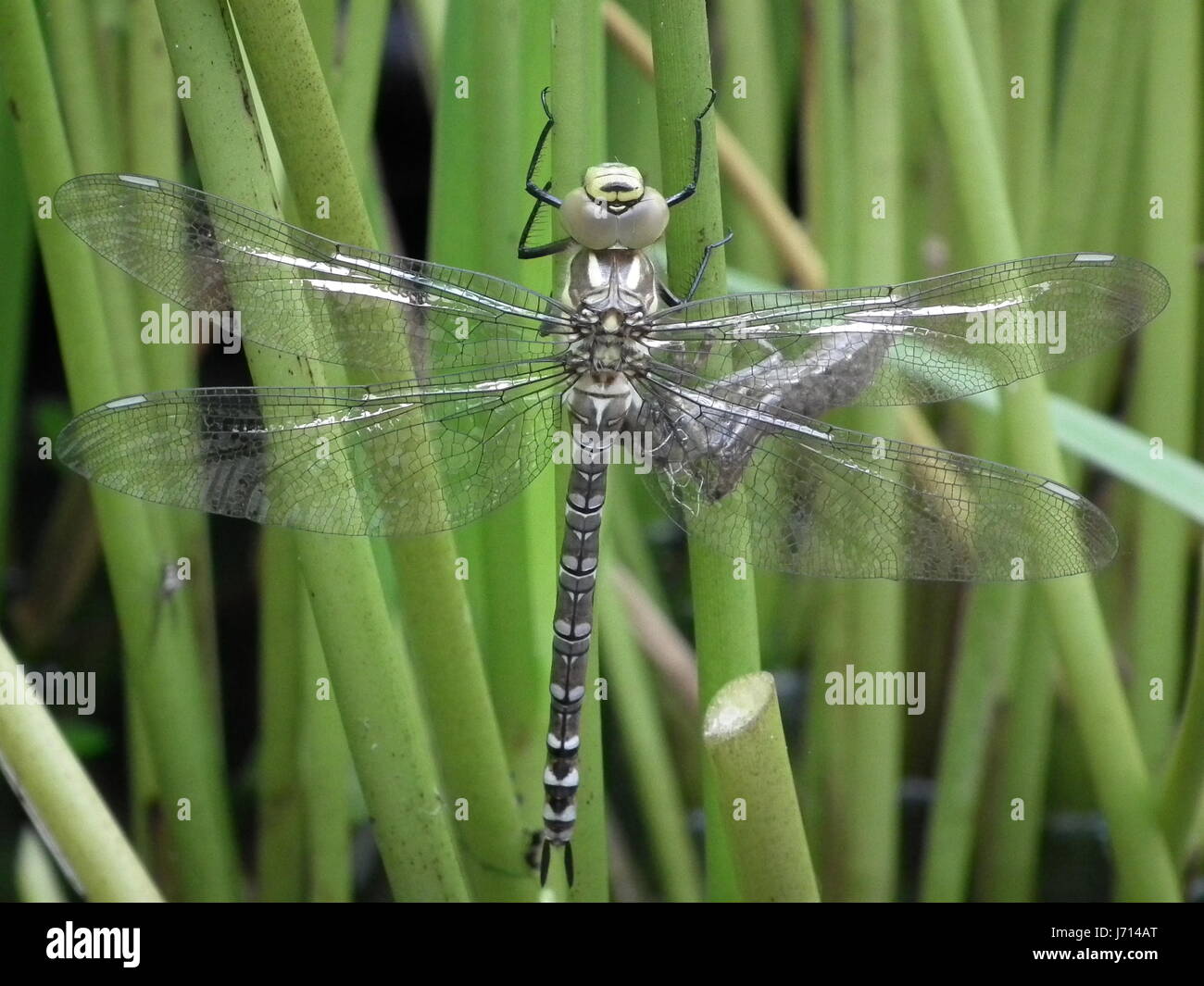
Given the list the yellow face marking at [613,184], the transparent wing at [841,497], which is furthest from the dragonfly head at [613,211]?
the transparent wing at [841,497]

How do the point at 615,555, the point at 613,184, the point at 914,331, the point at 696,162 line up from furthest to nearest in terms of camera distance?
the point at 615,555
the point at 914,331
the point at 613,184
the point at 696,162

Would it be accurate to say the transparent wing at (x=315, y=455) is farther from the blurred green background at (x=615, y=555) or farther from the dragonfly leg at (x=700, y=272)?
the dragonfly leg at (x=700, y=272)

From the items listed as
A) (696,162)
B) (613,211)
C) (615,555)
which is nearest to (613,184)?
→ (613,211)

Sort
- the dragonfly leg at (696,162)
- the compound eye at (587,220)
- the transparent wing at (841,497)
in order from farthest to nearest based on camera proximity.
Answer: the transparent wing at (841,497) < the compound eye at (587,220) < the dragonfly leg at (696,162)

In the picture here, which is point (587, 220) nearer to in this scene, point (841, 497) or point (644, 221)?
point (644, 221)

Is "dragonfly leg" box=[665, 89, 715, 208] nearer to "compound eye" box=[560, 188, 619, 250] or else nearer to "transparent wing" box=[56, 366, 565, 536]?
"compound eye" box=[560, 188, 619, 250]
